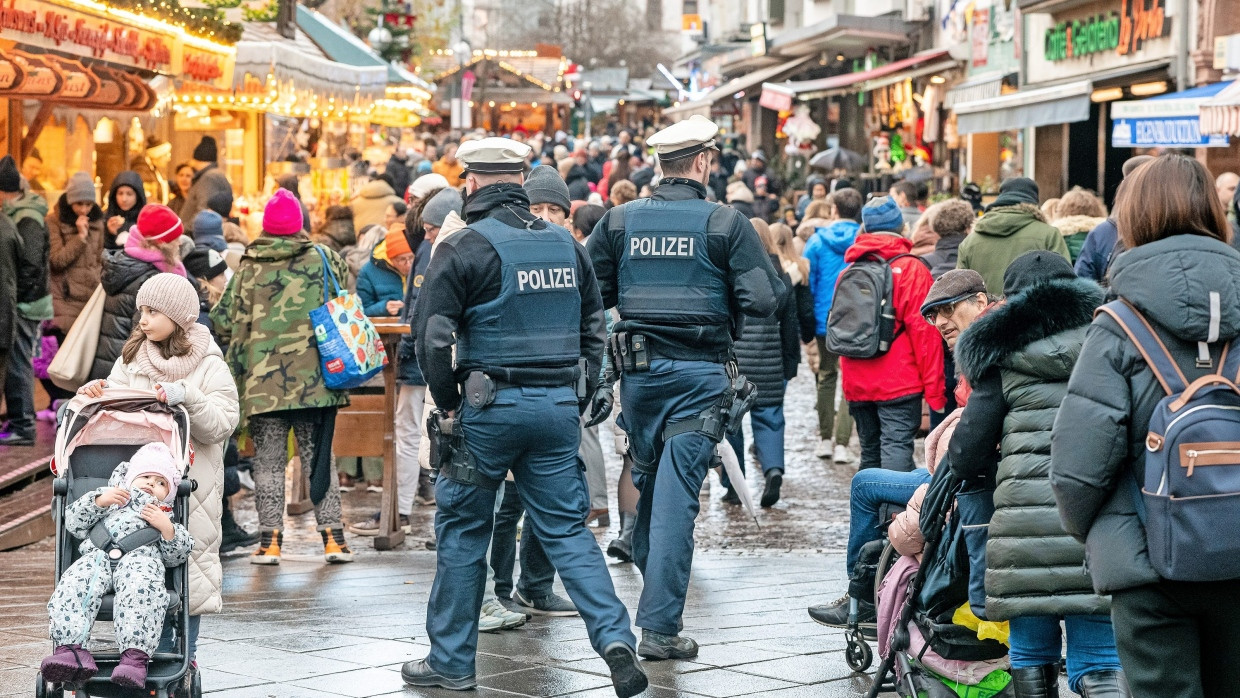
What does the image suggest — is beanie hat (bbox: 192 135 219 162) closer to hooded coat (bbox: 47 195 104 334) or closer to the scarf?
hooded coat (bbox: 47 195 104 334)

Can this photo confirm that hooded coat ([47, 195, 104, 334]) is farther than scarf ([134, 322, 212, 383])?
Yes

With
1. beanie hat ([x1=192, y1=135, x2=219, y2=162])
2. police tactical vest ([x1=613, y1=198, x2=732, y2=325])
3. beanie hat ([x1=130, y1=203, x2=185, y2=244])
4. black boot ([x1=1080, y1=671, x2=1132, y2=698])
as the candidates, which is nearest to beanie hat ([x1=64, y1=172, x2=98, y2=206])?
beanie hat ([x1=130, y1=203, x2=185, y2=244])

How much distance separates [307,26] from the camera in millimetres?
23188

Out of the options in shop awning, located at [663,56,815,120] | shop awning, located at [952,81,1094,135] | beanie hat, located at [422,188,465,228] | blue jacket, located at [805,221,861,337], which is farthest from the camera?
shop awning, located at [663,56,815,120]

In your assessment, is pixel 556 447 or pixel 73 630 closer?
pixel 73 630

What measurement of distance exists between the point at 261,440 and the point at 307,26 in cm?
1569

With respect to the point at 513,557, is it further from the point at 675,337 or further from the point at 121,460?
the point at 121,460

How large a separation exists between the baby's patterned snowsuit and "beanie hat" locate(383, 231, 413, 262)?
459 cm

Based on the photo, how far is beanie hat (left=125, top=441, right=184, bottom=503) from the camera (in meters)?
5.32

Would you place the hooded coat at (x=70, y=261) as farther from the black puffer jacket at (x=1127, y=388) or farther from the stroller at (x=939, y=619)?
the black puffer jacket at (x=1127, y=388)

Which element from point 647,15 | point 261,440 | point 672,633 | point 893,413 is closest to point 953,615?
point 672,633

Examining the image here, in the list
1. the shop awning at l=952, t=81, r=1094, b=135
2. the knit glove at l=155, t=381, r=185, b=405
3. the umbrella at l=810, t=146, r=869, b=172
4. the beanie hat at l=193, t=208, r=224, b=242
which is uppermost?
the shop awning at l=952, t=81, r=1094, b=135

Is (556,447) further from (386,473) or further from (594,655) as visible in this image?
(386,473)

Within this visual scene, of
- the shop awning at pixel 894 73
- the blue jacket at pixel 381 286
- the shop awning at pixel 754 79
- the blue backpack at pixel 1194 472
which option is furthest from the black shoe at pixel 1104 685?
the shop awning at pixel 754 79
